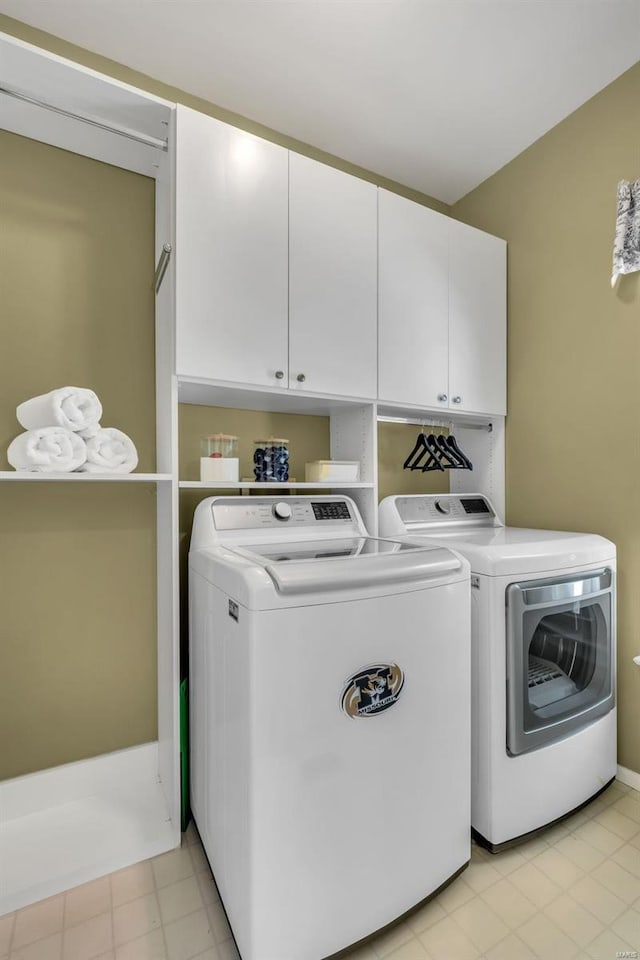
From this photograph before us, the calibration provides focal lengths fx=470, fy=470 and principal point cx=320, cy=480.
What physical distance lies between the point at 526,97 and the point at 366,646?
2388 mm

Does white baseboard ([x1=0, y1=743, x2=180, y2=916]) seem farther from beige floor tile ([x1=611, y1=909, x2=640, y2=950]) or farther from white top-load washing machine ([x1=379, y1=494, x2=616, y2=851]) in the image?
beige floor tile ([x1=611, y1=909, x2=640, y2=950])

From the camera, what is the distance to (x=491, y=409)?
2.41 metres

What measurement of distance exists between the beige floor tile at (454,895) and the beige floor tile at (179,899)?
702 mm

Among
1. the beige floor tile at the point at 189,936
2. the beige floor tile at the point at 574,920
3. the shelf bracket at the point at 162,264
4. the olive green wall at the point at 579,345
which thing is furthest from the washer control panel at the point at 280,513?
the beige floor tile at the point at 574,920

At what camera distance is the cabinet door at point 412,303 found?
6.66 ft

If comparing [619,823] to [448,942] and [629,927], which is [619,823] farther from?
[448,942]

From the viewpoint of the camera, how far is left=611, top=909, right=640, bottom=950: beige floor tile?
1.25 meters

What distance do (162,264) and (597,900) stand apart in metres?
2.50

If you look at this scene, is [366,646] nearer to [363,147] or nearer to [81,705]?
[81,705]

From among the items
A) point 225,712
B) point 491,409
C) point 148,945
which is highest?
point 491,409

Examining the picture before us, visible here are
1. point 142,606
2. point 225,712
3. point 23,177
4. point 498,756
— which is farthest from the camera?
point 142,606

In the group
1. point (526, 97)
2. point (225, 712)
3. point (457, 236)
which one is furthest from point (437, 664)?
point (526, 97)

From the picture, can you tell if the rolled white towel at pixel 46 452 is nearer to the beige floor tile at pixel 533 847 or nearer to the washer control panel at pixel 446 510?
the washer control panel at pixel 446 510

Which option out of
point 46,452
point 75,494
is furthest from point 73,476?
point 75,494
